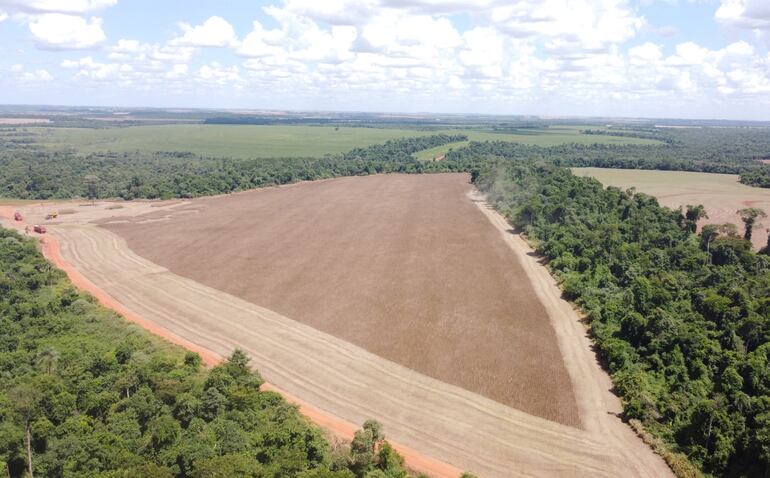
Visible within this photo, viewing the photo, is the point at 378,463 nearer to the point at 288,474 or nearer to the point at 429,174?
the point at 288,474

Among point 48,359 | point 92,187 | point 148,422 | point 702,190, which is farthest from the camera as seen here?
point 702,190

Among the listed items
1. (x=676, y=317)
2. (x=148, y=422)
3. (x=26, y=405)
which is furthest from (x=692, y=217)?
(x=26, y=405)

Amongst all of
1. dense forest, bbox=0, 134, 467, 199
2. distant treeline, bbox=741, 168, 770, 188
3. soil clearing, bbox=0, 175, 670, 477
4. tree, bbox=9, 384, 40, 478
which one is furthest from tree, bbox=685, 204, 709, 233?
dense forest, bbox=0, 134, 467, 199

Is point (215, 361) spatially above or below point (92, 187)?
below

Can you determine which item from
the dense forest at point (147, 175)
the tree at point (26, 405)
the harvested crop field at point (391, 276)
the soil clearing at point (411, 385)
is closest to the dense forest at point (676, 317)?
the soil clearing at point (411, 385)

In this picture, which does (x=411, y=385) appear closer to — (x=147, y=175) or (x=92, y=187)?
(x=92, y=187)

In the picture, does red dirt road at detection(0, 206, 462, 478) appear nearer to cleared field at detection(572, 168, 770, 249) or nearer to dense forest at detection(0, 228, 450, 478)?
dense forest at detection(0, 228, 450, 478)
